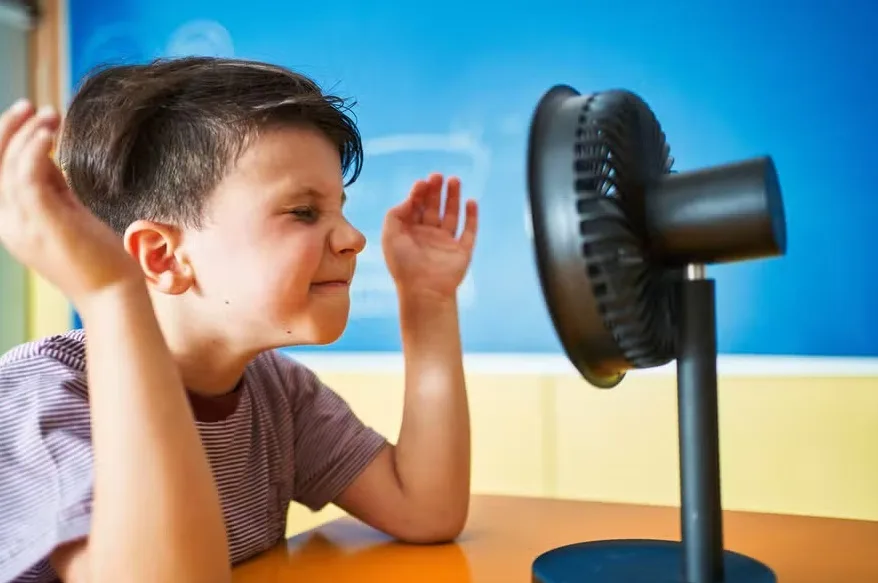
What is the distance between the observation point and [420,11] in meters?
1.93

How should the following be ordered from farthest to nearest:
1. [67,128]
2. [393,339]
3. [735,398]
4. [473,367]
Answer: [393,339], [473,367], [735,398], [67,128]

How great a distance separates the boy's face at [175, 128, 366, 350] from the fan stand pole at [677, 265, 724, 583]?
1.05 ft

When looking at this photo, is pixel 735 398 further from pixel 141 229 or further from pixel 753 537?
pixel 141 229

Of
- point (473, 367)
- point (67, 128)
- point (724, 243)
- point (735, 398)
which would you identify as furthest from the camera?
point (473, 367)

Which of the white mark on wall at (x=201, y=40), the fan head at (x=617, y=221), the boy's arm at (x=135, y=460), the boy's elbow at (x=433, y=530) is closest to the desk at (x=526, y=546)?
the boy's elbow at (x=433, y=530)

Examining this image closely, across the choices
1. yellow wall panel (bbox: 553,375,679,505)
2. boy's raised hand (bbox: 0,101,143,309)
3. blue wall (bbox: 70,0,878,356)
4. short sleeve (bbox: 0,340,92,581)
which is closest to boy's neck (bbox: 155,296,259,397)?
short sleeve (bbox: 0,340,92,581)

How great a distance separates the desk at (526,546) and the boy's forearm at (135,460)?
129mm

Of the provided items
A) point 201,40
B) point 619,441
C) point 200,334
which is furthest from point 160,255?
point 201,40

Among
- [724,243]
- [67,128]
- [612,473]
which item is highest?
[67,128]

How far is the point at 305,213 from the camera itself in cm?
79

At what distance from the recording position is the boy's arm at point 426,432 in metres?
0.89

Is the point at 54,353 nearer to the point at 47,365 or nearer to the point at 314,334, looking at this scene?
the point at 47,365

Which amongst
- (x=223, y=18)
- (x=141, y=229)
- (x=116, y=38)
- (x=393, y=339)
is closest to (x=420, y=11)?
(x=223, y=18)

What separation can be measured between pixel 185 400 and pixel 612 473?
1071 mm
